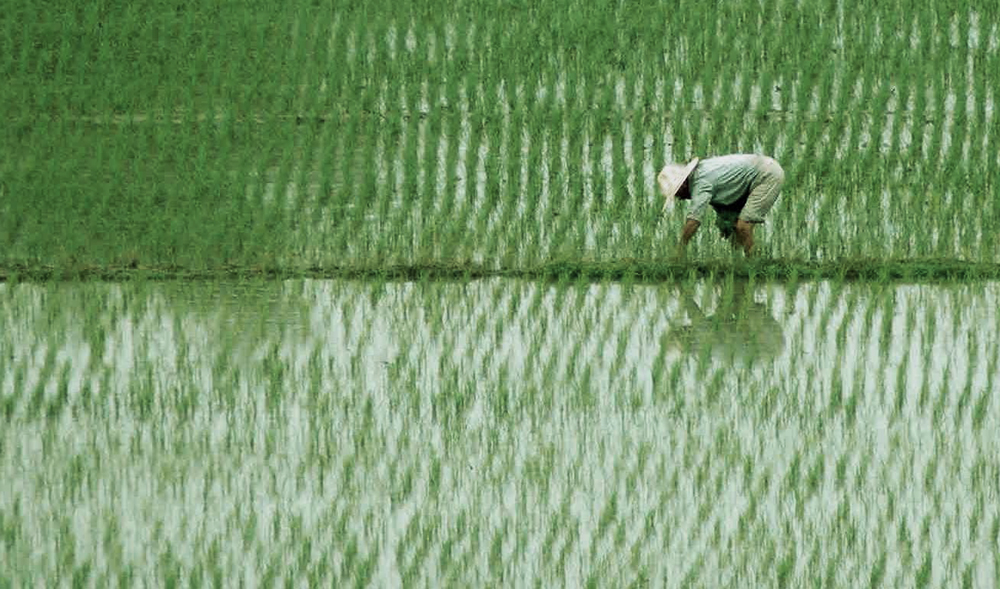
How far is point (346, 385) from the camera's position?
198 inches

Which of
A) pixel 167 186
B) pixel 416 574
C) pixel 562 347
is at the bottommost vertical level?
pixel 416 574

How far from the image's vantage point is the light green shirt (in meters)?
6.21

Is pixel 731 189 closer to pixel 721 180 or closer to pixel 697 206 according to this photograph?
pixel 721 180

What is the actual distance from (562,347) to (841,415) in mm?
992

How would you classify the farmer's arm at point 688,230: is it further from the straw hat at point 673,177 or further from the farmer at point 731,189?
the straw hat at point 673,177

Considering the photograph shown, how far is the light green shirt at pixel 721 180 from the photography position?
245 inches

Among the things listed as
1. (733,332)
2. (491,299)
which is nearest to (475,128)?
(491,299)

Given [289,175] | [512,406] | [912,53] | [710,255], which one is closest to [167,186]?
[289,175]

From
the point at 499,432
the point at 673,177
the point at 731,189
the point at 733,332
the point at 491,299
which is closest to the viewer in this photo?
the point at 499,432

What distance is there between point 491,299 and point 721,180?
3.27 feet

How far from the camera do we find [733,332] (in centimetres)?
553

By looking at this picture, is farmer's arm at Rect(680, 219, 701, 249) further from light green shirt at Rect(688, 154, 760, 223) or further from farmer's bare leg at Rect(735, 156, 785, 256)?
farmer's bare leg at Rect(735, 156, 785, 256)

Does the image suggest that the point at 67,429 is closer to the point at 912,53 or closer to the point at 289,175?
the point at 289,175

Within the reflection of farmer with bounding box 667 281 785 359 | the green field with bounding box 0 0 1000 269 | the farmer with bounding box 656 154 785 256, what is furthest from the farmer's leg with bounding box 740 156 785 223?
the reflection of farmer with bounding box 667 281 785 359
